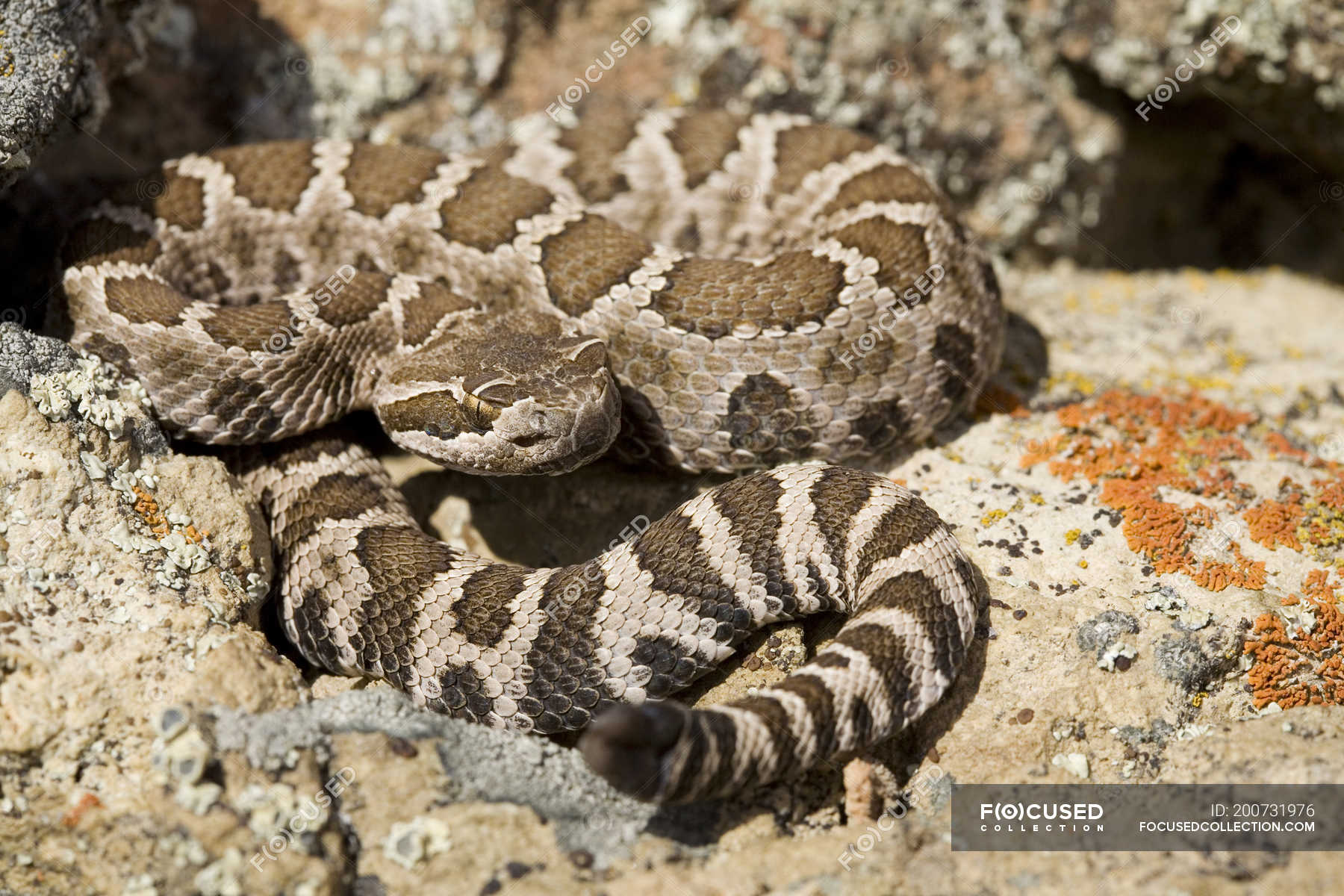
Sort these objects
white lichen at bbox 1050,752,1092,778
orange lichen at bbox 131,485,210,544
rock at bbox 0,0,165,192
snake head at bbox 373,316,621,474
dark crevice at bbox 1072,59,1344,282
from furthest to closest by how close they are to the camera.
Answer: dark crevice at bbox 1072,59,1344,282
snake head at bbox 373,316,621,474
rock at bbox 0,0,165,192
orange lichen at bbox 131,485,210,544
white lichen at bbox 1050,752,1092,778

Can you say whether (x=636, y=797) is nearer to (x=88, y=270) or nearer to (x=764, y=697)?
(x=764, y=697)

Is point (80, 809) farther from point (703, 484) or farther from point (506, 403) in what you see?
point (703, 484)

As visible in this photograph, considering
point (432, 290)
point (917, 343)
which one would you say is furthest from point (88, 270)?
point (917, 343)

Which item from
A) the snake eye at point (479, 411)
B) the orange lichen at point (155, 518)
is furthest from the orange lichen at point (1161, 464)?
the orange lichen at point (155, 518)

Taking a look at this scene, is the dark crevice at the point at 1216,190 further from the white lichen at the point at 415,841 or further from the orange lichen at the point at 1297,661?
the white lichen at the point at 415,841

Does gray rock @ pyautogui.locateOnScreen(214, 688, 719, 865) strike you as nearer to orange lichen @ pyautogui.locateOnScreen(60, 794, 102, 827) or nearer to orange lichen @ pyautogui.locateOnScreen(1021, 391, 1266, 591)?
orange lichen @ pyautogui.locateOnScreen(60, 794, 102, 827)

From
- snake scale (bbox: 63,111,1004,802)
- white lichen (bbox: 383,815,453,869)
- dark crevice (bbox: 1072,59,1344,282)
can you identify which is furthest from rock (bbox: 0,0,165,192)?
dark crevice (bbox: 1072,59,1344,282)
